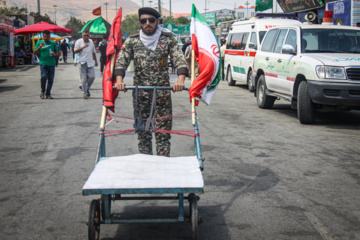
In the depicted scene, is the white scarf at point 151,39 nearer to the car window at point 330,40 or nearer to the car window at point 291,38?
the car window at point 330,40

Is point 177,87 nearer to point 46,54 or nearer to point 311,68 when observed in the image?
point 311,68

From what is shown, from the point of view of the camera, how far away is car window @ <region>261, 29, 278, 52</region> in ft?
41.0

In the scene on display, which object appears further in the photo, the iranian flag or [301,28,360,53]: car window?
[301,28,360,53]: car window

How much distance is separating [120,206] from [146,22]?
1929 mm

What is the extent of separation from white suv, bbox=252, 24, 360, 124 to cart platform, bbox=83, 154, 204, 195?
5933mm

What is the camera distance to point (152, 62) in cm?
520

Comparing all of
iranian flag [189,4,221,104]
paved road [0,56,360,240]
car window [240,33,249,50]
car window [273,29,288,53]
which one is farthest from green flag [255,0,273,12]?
iranian flag [189,4,221,104]

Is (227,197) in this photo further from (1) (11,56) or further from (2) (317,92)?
(1) (11,56)

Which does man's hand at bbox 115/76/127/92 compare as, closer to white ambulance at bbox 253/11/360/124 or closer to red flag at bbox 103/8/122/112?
red flag at bbox 103/8/122/112

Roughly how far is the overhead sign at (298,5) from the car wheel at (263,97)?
1112 centimetres

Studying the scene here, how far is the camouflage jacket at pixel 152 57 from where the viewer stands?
5164 mm

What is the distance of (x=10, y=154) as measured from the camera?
727 centimetres

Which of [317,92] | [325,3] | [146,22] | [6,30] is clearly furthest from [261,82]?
[6,30]

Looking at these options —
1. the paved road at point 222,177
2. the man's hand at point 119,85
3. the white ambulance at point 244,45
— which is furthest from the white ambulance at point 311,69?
the man's hand at point 119,85
